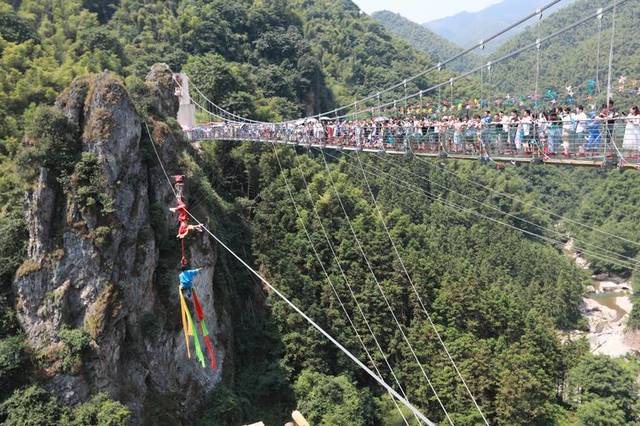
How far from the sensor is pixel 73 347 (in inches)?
569

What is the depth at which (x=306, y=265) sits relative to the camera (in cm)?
2330

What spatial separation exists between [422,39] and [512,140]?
514ft

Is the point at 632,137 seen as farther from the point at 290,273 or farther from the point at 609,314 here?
the point at 609,314

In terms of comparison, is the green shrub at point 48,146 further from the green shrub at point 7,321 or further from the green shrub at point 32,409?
the green shrub at point 32,409

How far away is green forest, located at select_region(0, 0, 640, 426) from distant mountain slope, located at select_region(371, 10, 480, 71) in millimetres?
103436

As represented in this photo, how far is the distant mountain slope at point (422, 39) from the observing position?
456 ft

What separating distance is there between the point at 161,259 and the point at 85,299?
3.15 metres

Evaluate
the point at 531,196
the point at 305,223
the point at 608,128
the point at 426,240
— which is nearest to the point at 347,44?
the point at 531,196

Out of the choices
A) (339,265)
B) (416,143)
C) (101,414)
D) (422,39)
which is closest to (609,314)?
(339,265)

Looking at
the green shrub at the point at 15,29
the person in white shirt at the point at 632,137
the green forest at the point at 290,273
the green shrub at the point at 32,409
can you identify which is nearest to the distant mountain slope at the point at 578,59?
the green forest at the point at 290,273

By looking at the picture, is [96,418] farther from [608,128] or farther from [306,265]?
[608,128]

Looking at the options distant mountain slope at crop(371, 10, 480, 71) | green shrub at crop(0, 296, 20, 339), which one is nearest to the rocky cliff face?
green shrub at crop(0, 296, 20, 339)

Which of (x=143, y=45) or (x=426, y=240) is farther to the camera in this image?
(x=143, y=45)

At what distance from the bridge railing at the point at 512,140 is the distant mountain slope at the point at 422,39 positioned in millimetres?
123055
